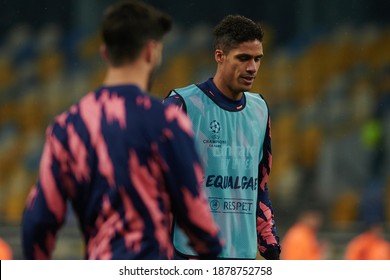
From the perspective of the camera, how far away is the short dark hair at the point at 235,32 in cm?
467

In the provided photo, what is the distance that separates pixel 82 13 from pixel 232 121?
11311 millimetres

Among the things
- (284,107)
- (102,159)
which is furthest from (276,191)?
(102,159)

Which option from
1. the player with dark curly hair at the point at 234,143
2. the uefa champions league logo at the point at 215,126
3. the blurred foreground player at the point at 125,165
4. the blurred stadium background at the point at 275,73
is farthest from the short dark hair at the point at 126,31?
the blurred stadium background at the point at 275,73

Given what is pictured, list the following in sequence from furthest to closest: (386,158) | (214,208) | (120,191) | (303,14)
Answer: (303,14)
(386,158)
(214,208)
(120,191)

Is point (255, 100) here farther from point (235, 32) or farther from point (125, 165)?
point (125, 165)

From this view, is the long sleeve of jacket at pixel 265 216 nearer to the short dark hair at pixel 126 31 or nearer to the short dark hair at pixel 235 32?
the short dark hair at pixel 235 32

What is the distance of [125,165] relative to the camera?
2.96 metres

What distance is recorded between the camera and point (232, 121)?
4703 mm

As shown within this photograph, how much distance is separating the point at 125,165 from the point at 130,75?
27cm

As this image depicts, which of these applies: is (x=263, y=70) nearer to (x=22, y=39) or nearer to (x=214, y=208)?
(x=22, y=39)

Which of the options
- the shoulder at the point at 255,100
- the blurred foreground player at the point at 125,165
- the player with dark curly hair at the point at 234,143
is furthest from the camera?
the shoulder at the point at 255,100

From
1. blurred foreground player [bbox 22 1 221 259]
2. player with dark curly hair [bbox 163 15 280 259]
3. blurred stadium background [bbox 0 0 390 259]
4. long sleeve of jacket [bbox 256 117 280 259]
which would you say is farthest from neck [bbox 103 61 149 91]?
blurred stadium background [bbox 0 0 390 259]

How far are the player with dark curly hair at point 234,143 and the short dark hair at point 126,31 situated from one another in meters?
1.49

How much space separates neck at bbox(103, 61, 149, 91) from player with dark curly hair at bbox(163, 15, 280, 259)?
148 cm
